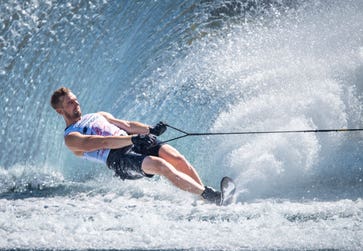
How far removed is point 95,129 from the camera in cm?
490

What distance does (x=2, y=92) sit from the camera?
24.7ft

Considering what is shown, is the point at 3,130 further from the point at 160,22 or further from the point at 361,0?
the point at 361,0

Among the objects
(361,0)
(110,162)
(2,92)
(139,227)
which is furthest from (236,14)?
(139,227)

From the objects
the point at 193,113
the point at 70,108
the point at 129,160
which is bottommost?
the point at 129,160

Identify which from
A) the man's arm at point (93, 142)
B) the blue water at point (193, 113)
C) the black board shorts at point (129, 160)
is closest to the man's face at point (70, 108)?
the man's arm at point (93, 142)

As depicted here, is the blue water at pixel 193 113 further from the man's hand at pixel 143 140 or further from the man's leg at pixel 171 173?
the man's hand at pixel 143 140

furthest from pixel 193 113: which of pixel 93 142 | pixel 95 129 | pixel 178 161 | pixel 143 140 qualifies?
pixel 93 142

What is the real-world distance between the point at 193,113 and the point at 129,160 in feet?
7.03

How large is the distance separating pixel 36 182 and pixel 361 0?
4.51m

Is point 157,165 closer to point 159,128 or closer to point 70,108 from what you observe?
point 159,128

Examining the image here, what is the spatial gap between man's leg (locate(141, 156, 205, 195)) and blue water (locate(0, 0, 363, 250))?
113 millimetres

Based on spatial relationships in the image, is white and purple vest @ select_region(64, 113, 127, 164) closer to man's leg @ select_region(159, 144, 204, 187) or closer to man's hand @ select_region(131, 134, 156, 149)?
man's hand @ select_region(131, 134, 156, 149)

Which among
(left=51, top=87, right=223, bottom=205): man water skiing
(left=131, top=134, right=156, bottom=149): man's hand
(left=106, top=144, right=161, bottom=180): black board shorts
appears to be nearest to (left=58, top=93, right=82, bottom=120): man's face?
(left=51, top=87, right=223, bottom=205): man water skiing

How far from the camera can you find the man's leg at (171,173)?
14.9ft
